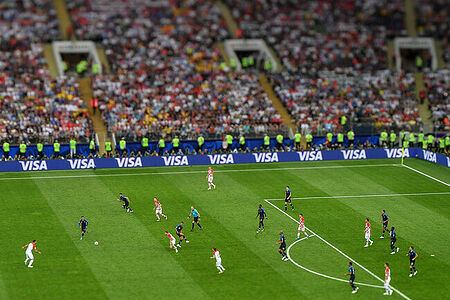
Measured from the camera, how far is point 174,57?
86562 millimetres

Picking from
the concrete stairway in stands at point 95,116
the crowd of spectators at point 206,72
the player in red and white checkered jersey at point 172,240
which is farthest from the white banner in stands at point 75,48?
the player in red and white checkered jersey at point 172,240

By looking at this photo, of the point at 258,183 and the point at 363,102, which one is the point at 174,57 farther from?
the point at 258,183

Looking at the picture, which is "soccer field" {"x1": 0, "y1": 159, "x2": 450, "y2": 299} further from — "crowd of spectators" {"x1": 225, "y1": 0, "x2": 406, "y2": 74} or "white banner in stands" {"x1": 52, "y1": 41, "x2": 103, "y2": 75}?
"crowd of spectators" {"x1": 225, "y1": 0, "x2": 406, "y2": 74}

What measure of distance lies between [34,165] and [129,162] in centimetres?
785

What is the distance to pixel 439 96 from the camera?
85.4 metres

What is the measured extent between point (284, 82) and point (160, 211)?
120ft

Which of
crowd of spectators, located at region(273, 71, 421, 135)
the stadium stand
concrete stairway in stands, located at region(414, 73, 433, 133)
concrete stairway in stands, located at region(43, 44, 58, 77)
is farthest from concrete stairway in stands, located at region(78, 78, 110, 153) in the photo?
the stadium stand

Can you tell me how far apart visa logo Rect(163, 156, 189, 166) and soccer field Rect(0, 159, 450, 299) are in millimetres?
1195

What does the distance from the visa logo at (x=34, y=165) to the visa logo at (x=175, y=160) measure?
10149 millimetres

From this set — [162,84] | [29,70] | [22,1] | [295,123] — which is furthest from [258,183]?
[22,1]

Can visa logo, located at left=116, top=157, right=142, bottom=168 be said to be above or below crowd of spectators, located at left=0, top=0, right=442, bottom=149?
below

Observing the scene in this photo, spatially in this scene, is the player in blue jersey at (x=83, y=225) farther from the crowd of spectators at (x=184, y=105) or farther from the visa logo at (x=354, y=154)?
the visa logo at (x=354, y=154)

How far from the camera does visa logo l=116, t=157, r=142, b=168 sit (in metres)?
67.8

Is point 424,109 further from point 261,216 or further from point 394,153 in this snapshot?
point 261,216
